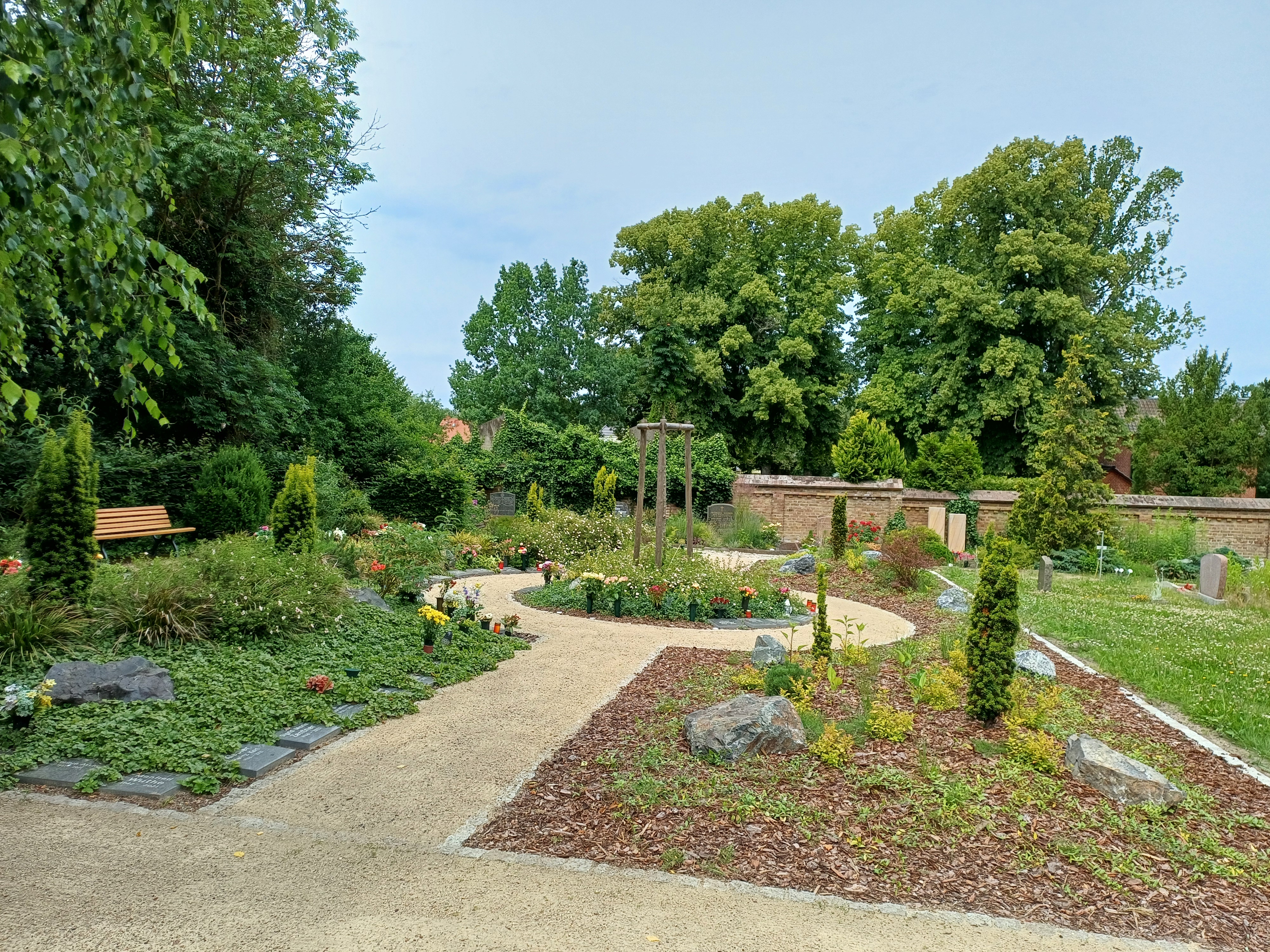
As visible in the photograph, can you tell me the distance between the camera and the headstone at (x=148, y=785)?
13.2 ft

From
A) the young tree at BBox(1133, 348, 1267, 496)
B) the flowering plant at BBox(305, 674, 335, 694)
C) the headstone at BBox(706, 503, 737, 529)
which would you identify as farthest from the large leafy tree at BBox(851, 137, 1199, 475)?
the flowering plant at BBox(305, 674, 335, 694)

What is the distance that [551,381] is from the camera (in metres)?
27.5

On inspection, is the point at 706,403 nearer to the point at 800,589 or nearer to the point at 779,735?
the point at 800,589

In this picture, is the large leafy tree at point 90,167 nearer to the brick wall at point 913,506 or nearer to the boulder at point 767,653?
the boulder at point 767,653

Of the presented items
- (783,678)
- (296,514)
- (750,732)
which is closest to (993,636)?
(783,678)

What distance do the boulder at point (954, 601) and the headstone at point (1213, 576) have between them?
3.74 m

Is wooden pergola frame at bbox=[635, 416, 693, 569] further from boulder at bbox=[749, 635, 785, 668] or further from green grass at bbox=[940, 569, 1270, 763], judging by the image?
green grass at bbox=[940, 569, 1270, 763]

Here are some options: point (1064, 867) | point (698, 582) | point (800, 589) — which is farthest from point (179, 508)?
point (1064, 867)

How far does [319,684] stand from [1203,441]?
985 inches

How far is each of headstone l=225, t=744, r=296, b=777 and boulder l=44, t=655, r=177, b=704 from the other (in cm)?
96

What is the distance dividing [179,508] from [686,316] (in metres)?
17.3

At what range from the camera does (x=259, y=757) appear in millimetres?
4547

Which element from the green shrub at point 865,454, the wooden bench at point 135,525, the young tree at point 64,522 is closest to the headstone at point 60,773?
the young tree at point 64,522

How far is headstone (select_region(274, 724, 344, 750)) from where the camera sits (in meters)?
4.80
